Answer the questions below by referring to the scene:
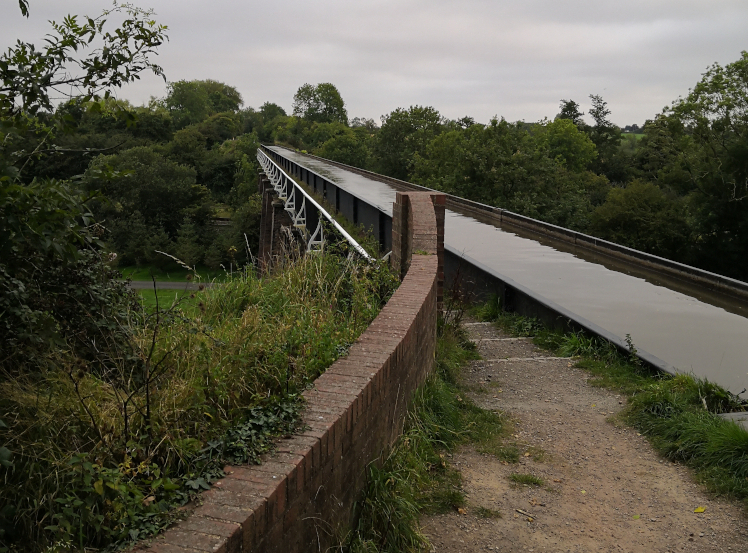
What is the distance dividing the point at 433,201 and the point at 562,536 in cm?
405

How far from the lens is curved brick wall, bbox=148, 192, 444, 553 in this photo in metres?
1.90

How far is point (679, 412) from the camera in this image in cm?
460

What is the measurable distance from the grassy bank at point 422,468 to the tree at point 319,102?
12118 cm

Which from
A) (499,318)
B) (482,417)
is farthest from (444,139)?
(482,417)

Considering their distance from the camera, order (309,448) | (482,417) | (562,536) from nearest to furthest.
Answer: (309,448) → (562,536) → (482,417)

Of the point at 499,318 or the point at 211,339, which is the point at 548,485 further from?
the point at 499,318

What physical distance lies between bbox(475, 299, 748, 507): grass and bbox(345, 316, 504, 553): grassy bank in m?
1.11

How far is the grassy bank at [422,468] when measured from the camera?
2922 mm

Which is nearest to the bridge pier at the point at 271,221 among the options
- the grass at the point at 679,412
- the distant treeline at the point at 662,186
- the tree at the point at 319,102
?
the distant treeline at the point at 662,186

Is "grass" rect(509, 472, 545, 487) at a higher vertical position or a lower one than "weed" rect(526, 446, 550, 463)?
lower

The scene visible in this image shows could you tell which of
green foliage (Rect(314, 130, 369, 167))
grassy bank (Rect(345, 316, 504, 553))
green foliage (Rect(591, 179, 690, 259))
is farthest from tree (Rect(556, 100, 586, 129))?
grassy bank (Rect(345, 316, 504, 553))

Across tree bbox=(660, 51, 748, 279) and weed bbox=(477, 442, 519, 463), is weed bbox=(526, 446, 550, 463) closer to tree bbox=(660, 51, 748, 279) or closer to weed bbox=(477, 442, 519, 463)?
weed bbox=(477, 442, 519, 463)

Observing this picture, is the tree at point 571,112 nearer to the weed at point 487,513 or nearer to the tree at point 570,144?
the tree at point 570,144

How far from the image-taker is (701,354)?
6312 millimetres
